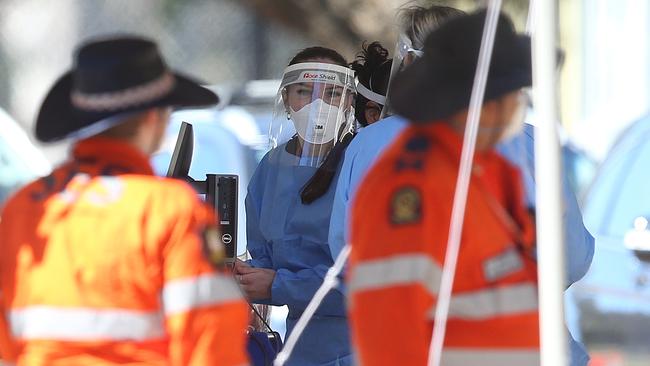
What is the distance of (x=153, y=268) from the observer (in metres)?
2.68

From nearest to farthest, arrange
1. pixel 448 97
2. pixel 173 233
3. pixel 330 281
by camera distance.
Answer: pixel 173 233
pixel 448 97
pixel 330 281

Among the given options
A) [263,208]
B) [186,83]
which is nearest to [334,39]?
[263,208]

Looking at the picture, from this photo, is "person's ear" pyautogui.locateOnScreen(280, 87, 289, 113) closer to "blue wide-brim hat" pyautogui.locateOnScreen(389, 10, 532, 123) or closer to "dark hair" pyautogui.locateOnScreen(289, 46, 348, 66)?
"dark hair" pyautogui.locateOnScreen(289, 46, 348, 66)

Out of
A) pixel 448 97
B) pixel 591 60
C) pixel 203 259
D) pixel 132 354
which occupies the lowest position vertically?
pixel 132 354

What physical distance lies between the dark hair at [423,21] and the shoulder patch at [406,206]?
1314mm

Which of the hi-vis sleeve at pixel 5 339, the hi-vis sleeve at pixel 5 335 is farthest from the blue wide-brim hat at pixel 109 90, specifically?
the hi-vis sleeve at pixel 5 339

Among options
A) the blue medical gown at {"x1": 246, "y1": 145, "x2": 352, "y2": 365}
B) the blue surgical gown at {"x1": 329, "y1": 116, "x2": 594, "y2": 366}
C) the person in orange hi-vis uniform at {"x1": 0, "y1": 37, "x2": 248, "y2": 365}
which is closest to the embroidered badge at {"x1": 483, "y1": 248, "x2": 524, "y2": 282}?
the blue surgical gown at {"x1": 329, "y1": 116, "x2": 594, "y2": 366}

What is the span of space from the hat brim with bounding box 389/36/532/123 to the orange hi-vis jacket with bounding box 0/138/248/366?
0.44 meters

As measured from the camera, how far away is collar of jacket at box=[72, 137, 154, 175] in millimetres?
2791

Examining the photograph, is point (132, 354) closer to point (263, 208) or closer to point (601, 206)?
point (263, 208)

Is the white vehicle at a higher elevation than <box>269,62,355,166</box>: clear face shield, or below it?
higher

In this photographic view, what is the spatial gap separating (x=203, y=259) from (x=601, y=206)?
4154 millimetres

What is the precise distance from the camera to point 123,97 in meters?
2.82

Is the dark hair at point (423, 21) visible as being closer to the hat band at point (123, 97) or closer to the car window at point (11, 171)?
the hat band at point (123, 97)
